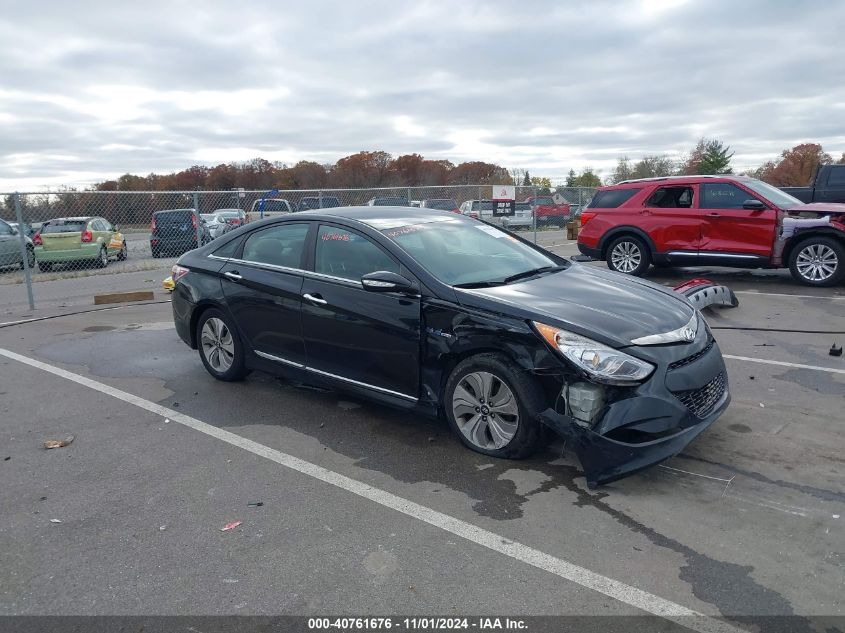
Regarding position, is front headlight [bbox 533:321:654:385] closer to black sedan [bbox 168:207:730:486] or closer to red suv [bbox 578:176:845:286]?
black sedan [bbox 168:207:730:486]

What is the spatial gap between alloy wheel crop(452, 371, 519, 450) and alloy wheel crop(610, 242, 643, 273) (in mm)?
8562

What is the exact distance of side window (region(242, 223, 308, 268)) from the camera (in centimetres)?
555

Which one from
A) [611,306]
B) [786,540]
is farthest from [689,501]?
[611,306]

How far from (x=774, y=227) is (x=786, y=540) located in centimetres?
879

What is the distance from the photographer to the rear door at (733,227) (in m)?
11.0

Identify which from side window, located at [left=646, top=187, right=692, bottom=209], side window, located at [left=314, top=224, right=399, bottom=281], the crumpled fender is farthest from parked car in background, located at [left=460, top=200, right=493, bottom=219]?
side window, located at [left=314, top=224, right=399, bottom=281]

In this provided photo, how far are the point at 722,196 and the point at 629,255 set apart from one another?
183 cm

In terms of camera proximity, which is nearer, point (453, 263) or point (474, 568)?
point (474, 568)

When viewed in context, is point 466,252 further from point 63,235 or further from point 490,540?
point 63,235

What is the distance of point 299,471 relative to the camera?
433 cm

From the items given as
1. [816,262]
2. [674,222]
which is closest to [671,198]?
[674,222]

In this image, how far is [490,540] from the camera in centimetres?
343

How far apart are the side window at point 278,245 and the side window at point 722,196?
8.24 m

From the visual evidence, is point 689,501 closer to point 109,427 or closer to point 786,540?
point 786,540
